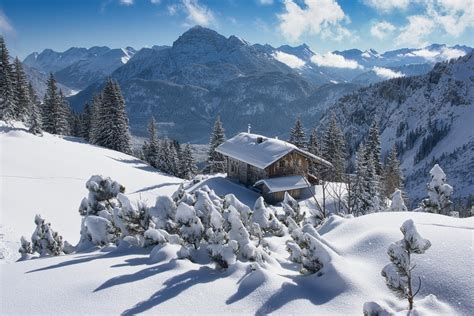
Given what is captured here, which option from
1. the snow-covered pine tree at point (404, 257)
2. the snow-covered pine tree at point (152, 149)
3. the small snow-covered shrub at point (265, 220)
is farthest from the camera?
the snow-covered pine tree at point (152, 149)

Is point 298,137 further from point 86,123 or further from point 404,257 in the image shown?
point 86,123

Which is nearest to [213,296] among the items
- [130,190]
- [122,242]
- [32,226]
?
[122,242]

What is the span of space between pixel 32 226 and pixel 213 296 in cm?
1889

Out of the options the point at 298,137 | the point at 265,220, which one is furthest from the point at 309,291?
the point at 298,137

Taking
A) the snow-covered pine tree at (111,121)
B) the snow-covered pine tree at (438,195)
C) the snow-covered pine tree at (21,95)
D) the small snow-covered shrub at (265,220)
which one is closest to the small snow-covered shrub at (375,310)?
the small snow-covered shrub at (265,220)

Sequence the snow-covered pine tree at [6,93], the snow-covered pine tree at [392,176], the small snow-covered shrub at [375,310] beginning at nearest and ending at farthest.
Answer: the small snow-covered shrub at [375,310]
the snow-covered pine tree at [392,176]
the snow-covered pine tree at [6,93]

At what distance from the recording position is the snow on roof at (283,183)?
33938 mm

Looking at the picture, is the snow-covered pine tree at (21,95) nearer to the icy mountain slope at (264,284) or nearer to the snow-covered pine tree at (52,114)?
the snow-covered pine tree at (52,114)

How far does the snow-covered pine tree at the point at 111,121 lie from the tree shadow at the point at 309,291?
53.9 meters

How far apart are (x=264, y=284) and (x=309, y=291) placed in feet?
2.86

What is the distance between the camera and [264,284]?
6430 mm

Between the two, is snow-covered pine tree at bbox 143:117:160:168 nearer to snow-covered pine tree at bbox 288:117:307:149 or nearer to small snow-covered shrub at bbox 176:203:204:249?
snow-covered pine tree at bbox 288:117:307:149

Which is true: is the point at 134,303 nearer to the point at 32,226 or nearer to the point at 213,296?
the point at 213,296

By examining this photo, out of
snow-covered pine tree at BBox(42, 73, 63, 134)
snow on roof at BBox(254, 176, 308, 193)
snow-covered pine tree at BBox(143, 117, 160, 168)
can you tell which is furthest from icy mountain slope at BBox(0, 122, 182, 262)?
snow-covered pine tree at BBox(42, 73, 63, 134)
